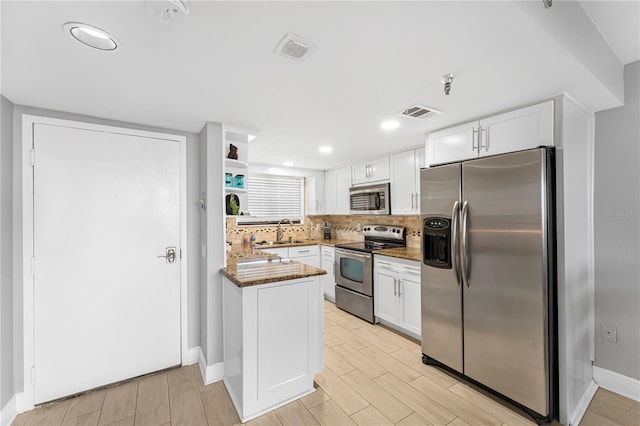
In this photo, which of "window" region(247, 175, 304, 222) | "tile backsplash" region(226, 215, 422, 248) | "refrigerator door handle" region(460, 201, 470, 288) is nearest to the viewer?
"refrigerator door handle" region(460, 201, 470, 288)

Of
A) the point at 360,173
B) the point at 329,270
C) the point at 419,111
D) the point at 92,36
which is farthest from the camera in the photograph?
the point at 329,270

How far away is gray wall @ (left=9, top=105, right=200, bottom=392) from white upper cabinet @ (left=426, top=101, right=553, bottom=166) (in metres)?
2.36

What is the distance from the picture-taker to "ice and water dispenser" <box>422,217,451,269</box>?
2.42m

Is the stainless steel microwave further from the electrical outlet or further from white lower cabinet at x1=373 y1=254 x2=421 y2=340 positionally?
the electrical outlet

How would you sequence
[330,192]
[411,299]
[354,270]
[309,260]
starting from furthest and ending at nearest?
[330,192], [309,260], [354,270], [411,299]

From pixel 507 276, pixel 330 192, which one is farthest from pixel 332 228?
pixel 507 276

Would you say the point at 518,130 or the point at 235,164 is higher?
the point at 518,130

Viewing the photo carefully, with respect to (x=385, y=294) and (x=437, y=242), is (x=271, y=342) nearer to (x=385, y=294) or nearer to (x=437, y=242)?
(x=437, y=242)

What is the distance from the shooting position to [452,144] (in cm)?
251

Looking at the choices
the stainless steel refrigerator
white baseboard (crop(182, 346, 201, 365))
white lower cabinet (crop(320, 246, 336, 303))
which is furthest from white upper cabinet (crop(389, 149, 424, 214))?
white baseboard (crop(182, 346, 201, 365))

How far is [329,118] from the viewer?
235cm

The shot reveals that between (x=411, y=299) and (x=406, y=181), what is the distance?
58.3 inches

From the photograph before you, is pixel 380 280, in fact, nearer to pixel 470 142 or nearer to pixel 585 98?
pixel 470 142

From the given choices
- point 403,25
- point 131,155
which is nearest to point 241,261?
point 131,155
